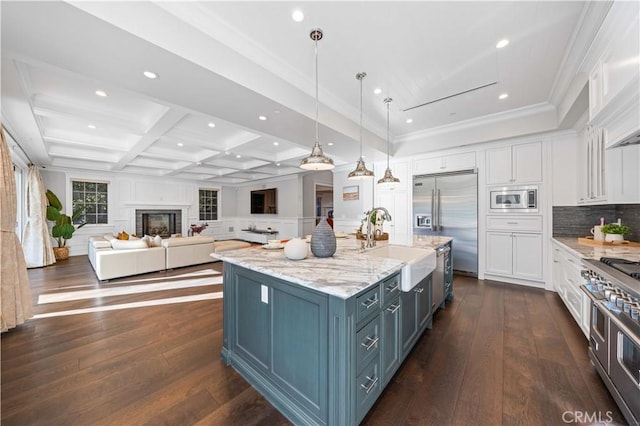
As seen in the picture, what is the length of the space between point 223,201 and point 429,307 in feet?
32.2

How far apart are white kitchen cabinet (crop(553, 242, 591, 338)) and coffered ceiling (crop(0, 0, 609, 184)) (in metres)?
1.92

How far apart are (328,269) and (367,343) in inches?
19.1

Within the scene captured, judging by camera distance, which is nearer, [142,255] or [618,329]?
[618,329]

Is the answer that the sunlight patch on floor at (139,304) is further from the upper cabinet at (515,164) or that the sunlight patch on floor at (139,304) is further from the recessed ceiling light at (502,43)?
the upper cabinet at (515,164)

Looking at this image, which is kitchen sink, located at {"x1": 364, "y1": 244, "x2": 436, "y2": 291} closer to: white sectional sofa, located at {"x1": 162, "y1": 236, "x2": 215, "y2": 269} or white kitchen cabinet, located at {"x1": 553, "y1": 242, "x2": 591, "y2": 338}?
white kitchen cabinet, located at {"x1": 553, "y1": 242, "x2": 591, "y2": 338}

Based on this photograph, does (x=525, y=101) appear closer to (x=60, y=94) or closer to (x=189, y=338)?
(x=189, y=338)

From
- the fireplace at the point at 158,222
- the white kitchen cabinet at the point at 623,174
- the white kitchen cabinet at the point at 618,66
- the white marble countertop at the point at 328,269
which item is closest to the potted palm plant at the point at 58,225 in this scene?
the fireplace at the point at 158,222

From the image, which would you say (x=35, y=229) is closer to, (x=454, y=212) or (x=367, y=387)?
(x=367, y=387)

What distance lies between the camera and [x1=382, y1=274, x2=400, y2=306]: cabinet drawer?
1581 millimetres

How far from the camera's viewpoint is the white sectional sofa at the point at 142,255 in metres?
4.23

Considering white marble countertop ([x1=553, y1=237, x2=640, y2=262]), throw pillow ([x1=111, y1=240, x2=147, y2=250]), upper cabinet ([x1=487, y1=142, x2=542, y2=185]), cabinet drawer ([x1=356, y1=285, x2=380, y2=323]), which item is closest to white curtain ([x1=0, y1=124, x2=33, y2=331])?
throw pillow ([x1=111, y1=240, x2=147, y2=250])

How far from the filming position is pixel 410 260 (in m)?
1.86

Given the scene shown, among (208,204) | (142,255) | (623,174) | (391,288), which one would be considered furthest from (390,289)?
(208,204)

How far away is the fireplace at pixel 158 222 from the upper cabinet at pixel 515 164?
964cm
